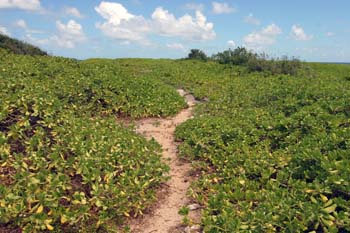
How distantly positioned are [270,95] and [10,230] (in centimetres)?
883

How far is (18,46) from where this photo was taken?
80.1 feet

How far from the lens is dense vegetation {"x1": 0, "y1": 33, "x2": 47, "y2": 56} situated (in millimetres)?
23031

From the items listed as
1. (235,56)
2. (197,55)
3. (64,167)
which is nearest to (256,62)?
(235,56)

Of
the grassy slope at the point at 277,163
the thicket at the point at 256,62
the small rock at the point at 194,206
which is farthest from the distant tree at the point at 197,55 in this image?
the small rock at the point at 194,206

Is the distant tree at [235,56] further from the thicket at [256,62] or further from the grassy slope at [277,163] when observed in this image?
the grassy slope at [277,163]

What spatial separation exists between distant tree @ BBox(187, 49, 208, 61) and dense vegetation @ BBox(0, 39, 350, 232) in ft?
78.9

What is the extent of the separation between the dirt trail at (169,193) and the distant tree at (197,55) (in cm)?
2364

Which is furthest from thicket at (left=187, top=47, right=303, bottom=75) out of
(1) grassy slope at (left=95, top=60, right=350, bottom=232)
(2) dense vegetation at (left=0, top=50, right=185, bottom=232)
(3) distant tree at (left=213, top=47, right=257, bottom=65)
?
(2) dense vegetation at (left=0, top=50, right=185, bottom=232)

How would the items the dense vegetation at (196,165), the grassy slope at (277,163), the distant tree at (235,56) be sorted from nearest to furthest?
the grassy slope at (277,163) → the dense vegetation at (196,165) → the distant tree at (235,56)

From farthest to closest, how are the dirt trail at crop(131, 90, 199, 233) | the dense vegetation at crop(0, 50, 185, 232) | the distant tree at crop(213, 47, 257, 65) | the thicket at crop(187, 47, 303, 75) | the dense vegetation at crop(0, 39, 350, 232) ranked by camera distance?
the distant tree at crop(213, 47, 257, 65) → the thicket at crop(187, 47, 303, 75) → the dirt trail at crop(131, 90, 199, 233) → the dense vegetation at crop(0, 50, 185, 232) → the dense vegetation at crop(0, 39, 350, 232)

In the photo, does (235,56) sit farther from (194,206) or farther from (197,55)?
(194,206)

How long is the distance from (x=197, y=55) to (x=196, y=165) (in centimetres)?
2902

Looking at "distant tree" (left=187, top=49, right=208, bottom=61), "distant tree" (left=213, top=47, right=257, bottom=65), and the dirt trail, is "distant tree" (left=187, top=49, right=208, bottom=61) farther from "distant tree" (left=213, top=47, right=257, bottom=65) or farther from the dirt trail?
the dirt trail

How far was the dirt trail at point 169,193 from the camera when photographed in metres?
5.35
